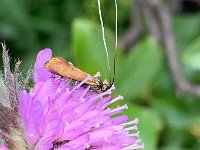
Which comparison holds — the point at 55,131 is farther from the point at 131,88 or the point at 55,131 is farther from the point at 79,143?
the point at 131,88

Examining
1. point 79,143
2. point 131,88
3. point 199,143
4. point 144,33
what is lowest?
point 79,143

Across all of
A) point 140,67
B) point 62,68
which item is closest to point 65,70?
point 62,68

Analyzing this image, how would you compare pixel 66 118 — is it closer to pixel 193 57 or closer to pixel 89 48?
pixel 89 48

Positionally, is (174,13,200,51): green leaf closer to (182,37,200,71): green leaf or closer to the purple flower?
(182,37,200,71): green leaf

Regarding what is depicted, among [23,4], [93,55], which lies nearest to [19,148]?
[93,55]

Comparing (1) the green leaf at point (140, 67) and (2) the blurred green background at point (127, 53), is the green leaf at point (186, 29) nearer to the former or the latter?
(2) the blurred green background at point (127, 53)
